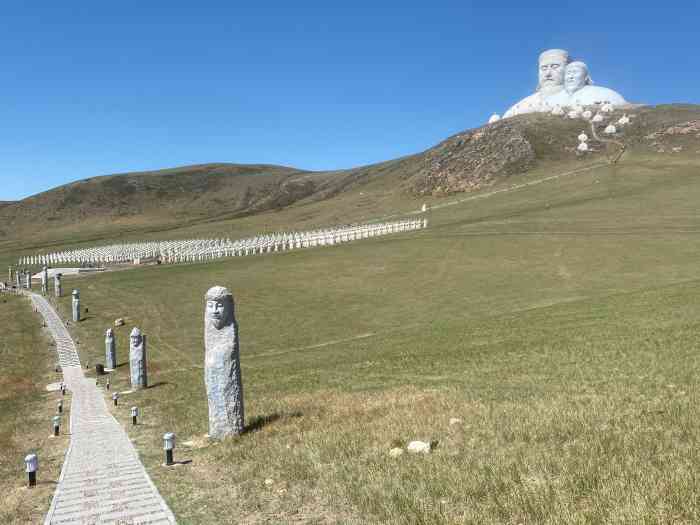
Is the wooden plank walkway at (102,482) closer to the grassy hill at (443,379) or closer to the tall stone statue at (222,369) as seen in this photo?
the grassy hill at (443,379)

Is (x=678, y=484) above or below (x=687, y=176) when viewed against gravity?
below

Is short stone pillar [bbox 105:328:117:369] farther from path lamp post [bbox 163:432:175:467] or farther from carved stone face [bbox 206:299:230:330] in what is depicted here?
path lamp post [bbox 163:432:175:467]

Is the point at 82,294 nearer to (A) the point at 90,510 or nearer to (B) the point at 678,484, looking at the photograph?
(A) the point at 90,510

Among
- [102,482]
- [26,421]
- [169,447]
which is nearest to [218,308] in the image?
[169,447]

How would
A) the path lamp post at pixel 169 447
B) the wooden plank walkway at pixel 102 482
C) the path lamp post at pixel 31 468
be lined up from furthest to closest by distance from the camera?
the path lamp post at pixel 169 447, the path lamp post at pixel 31 468, the wooden plank walkway at pixel 102 482

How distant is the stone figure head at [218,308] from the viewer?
17812mm

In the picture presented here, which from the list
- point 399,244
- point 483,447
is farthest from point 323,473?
Answer: point 399,244

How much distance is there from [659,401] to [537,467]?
19.4 ft

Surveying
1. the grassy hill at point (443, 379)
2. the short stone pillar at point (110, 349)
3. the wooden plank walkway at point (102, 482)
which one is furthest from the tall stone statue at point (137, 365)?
the short stone pillar at point (110, 349)

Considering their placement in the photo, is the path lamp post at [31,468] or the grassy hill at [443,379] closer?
the grassy hill at [443,379]

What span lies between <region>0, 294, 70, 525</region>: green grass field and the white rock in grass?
736 centimetres

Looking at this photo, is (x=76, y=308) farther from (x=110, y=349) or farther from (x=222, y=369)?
(x=222, y=369)

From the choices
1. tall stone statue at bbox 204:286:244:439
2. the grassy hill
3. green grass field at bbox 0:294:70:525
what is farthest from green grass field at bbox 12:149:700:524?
green grass field at bbox 0:294:70:525

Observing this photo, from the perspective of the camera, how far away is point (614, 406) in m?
14.7
